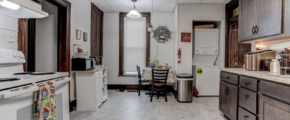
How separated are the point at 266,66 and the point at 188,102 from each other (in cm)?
194

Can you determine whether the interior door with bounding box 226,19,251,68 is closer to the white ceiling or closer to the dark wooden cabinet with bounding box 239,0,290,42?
the white ceiling

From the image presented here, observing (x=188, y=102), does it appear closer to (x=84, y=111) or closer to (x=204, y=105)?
(x=204, y=105)

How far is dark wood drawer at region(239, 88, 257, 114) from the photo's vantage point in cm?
198

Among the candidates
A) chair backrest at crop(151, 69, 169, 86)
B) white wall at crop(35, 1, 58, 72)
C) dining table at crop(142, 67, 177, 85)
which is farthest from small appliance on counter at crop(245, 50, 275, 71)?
white wall at crop(35, 1, 58, 72)

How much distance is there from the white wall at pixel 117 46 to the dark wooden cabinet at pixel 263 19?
259cm

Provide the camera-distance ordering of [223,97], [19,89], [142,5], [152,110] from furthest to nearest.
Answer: [142,5]
[152,110]
[223,97]
[19,89]

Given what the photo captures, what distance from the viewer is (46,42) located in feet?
10.0

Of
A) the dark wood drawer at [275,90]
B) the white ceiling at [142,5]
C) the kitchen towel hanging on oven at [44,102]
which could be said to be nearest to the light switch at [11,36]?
the kitchen towel hanging on oven at [44,102]

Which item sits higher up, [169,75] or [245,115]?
[169,75]

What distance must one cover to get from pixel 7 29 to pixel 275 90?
3015mm

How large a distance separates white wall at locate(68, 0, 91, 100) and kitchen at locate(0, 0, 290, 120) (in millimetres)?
22

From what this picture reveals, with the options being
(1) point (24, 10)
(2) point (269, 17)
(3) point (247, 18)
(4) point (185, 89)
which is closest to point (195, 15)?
(3) point (247, 18)

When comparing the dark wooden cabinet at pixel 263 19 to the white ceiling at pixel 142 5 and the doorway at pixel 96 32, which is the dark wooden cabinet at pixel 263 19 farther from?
the doorway at pixel 96 32

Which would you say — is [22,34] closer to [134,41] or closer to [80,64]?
[80,64]
